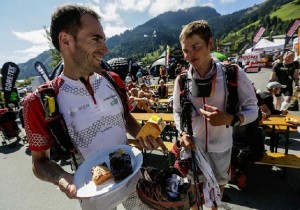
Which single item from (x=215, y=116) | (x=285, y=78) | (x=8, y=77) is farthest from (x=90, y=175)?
(x=8, y=77)

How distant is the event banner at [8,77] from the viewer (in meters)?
12.7

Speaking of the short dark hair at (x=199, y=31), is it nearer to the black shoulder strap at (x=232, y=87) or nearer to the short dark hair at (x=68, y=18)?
the black shoulder strap at (x=232, y=87)

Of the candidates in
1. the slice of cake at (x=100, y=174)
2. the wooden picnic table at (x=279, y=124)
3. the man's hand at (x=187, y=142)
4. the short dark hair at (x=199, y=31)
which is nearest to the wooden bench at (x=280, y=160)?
the wooden picnic table at (x=279, y=124)

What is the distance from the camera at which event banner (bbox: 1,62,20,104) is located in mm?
12711

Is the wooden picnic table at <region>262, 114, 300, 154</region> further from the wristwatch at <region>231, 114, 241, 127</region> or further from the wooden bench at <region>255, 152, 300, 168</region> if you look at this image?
the wristwatch at <region>231, 114, 241, 127</region>

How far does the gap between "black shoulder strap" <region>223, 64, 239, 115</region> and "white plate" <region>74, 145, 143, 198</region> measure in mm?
1470

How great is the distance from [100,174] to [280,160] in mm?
4013

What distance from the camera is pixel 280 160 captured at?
172 inches

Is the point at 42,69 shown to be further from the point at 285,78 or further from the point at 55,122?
the point at 55,122

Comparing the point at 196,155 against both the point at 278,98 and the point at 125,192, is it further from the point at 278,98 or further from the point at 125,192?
the point at 278,98

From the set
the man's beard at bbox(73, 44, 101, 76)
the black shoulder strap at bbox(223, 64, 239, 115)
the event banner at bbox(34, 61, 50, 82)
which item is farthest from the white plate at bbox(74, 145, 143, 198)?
the event banner at bbox(34, 61, 50, 82)

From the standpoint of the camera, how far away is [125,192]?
1.43 meters

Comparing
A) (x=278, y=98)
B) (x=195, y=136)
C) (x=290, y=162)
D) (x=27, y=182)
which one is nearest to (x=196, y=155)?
(x=195, y=136)

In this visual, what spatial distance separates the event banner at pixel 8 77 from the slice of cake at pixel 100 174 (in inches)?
531
